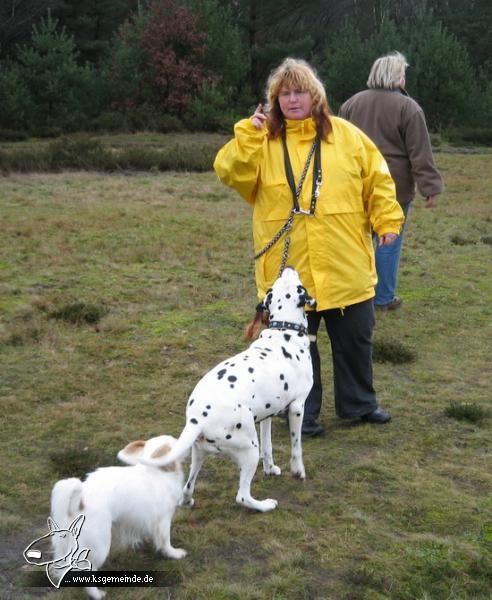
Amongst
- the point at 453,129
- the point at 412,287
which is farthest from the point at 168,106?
the point at 412,287

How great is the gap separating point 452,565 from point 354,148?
2411 mm

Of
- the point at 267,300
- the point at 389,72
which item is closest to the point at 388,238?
the point at 267,300

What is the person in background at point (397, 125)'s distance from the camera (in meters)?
7.47

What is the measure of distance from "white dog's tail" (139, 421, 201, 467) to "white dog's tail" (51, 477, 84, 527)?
1.32ft

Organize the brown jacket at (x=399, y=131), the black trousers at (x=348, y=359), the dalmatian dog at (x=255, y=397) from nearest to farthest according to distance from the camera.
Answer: the dalmatian dog at (x=255, y=397), the black trousers at (x=348, y=359), the brown jacket at (x=399, y=131)

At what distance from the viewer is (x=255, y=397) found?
162 inches

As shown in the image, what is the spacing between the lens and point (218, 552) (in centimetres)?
389

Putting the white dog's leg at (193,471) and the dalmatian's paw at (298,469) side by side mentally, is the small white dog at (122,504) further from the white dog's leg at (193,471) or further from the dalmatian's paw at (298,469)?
the dalmatian's paw at (298,469)

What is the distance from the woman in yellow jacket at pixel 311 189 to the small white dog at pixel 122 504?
158 centimetres

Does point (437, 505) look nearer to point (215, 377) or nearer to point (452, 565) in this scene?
point (452, 565)

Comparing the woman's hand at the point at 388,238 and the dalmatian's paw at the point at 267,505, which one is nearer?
the dalmatian's paw at the point at 267,505

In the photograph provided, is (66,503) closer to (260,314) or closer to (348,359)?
(260,314)

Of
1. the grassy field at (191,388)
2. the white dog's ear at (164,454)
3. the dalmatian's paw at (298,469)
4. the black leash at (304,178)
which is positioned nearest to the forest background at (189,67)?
the grassy field at (191,388)

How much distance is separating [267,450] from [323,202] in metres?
1.48
